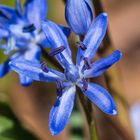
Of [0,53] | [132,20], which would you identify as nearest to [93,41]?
[0,53]

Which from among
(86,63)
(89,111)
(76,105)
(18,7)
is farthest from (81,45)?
(76,105)

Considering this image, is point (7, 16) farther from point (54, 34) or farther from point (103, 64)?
point (103, 64)

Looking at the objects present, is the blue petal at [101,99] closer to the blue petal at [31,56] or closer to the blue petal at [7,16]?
the blue petal at [31,56]

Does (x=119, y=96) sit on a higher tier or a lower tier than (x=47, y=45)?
lower

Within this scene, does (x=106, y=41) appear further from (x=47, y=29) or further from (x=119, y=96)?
(x=47, y=29)

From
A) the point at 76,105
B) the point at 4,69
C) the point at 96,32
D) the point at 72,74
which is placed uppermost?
the point at 96,32

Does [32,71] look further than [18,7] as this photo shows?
No
